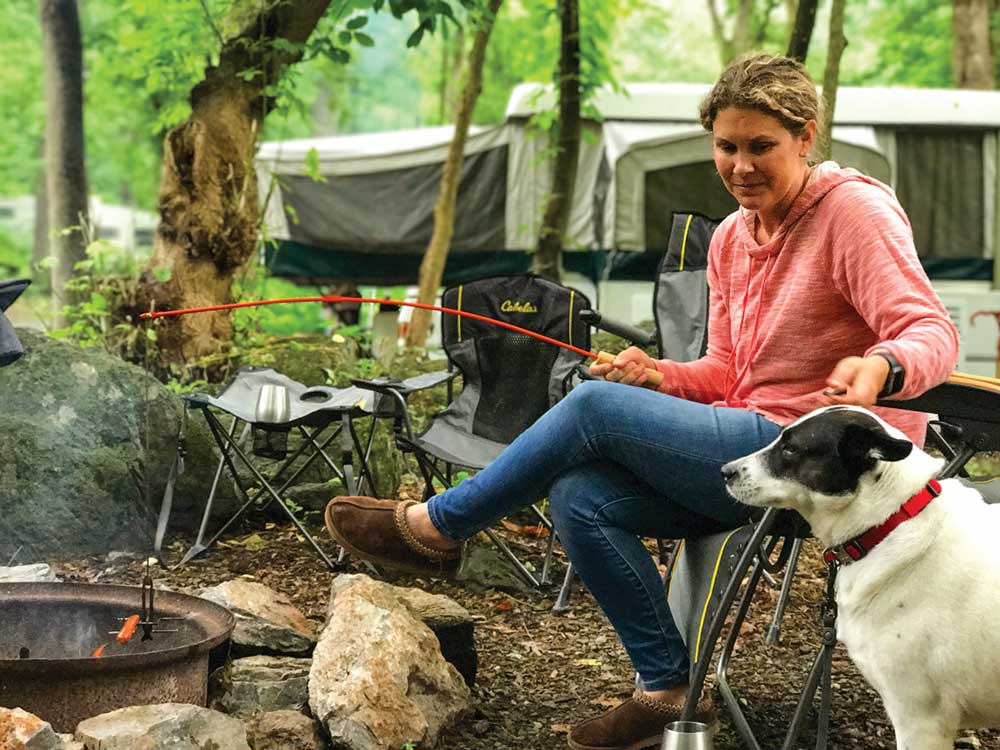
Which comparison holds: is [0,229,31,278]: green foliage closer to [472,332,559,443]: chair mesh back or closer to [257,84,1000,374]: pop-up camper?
[257,84,1000,374]: pop-up camper

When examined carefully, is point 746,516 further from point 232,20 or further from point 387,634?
point 232,20

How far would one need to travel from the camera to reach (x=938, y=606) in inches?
85.8

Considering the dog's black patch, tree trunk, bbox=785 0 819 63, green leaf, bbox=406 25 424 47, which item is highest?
tree trunk, bbox=785 0 819 63

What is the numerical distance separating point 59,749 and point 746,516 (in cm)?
147

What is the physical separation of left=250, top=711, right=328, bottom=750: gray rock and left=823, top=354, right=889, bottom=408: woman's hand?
1435 mm

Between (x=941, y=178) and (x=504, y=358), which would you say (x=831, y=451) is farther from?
(x=941, y=178)

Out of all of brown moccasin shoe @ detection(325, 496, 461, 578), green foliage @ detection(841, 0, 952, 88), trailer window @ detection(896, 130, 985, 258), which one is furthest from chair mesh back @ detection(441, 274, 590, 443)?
green foliage @ detection(841, 0, 952, 88)

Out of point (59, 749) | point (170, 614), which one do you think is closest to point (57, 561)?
point (170, 614)

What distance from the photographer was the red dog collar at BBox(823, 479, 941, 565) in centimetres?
222

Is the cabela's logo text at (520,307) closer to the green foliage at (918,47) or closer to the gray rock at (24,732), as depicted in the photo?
the gray rock at (24,732)

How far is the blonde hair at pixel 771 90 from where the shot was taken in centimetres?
251

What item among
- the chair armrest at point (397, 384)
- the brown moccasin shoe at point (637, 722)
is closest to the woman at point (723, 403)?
the brown moccasin shoe at point (637, 722)

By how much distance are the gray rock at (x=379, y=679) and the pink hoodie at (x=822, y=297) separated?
0.89 metres

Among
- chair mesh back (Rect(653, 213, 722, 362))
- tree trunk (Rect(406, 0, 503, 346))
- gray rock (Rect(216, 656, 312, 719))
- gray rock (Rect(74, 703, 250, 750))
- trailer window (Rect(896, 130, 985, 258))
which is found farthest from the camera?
trailer window (Rect(896, 130, 985, 258))
